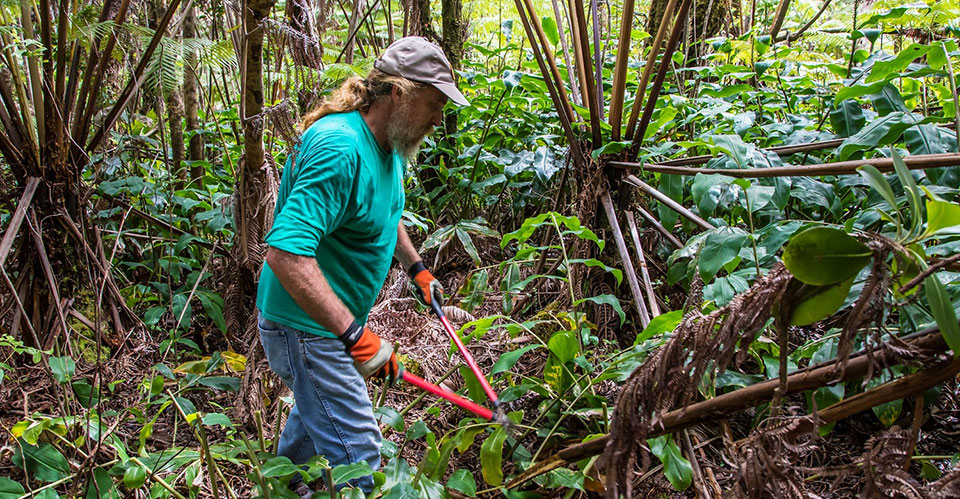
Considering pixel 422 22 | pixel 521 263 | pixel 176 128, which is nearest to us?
pixel 521 263

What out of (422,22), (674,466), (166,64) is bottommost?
(674,466)

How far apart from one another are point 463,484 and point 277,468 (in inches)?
23.7

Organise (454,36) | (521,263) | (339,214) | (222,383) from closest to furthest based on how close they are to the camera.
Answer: (339,214) < (222,383) < (521,263) < (454,36)

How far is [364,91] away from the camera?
7.48ft

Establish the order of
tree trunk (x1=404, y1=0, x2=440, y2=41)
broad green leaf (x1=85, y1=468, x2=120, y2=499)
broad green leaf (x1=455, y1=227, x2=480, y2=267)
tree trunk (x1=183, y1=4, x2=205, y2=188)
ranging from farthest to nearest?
1. tree trunk (x1=183, y1=4, x2=205, y2=188)
2. tree trunk (x1=404, y1=0, x2=440, y2=41)
3. broad green leaf (x1=455, y1=227, x2=480, y2=267)
4. broad green leaf (x1=85, y1=468, x2=120, y2=499)

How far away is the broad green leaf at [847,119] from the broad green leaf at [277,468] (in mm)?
2492

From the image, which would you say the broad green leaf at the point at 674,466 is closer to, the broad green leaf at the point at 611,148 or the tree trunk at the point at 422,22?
the broad green leaf at the point at 611,148

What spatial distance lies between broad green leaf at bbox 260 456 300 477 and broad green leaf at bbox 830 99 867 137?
2.49 m

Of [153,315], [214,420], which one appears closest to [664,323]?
[214,420]

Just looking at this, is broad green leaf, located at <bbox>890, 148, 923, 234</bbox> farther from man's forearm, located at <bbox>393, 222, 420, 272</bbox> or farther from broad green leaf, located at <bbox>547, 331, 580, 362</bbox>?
man's forearm, located at <bbox>393, 222, 420, 272</bbox>

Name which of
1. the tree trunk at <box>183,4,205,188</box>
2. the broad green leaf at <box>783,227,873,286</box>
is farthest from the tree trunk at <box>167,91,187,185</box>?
the broad green leaf at <box>783,227,873,286</box>

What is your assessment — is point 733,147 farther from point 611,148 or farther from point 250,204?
point 250,204

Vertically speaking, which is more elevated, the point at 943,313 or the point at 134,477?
the point at 943,313

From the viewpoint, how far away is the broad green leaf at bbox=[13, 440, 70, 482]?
2031 millimetres
